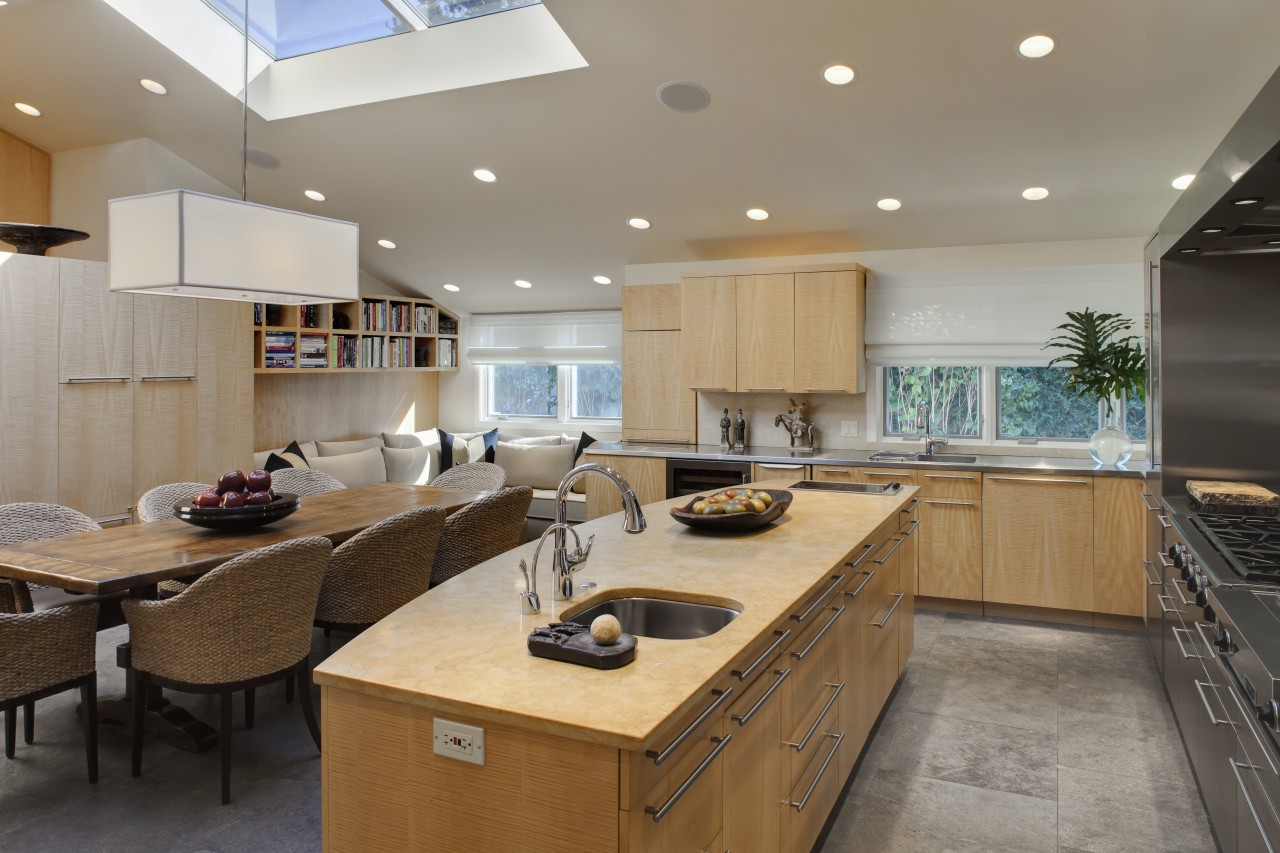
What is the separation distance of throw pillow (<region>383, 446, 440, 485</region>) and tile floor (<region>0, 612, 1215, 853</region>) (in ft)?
9.81

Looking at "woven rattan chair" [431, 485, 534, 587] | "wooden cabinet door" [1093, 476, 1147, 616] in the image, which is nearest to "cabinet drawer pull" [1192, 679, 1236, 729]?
"wooden cabinet door" [1093, 476, 1147, 616]

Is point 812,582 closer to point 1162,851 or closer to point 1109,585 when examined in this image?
A: point 1162,851

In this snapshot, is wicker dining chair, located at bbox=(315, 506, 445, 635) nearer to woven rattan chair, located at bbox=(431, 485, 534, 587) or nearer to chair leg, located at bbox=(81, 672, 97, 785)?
woven rattan chair, located at bbox=(431, 485, 534, 587)

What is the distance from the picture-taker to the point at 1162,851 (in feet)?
7.89

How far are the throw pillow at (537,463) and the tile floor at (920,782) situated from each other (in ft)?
10.6

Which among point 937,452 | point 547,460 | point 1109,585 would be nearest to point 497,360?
point 547,460

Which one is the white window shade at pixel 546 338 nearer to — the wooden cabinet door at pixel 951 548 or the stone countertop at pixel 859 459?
the stone countertop at pixel 859 459

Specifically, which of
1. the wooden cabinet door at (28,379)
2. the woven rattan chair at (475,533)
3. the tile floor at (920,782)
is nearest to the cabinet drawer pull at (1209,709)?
the tile floor at (920,782)

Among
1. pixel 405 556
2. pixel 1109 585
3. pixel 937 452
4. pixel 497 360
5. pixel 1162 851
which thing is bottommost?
pixel 1162 851

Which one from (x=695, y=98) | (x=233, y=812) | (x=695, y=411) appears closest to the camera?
(x=233, y=812)

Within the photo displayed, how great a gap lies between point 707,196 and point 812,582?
3.29m

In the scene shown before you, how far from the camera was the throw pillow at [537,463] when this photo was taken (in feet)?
21.9

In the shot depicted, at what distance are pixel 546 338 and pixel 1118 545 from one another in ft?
14.9

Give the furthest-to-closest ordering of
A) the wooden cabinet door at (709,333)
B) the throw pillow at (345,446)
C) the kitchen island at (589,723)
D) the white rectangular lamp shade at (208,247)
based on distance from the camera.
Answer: the throw pillow at (345,446) → the wooden cabinet door at (709,333) → the white rectangular lamp shade at (208,247) → the kitchen island at (589,723)
